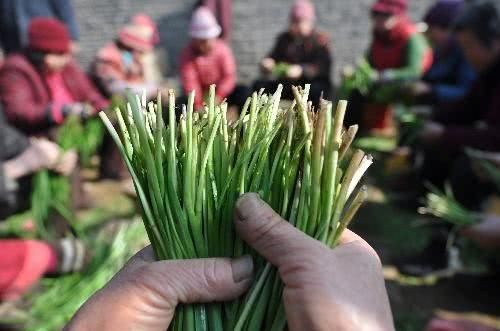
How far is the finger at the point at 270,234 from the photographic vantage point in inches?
34.0

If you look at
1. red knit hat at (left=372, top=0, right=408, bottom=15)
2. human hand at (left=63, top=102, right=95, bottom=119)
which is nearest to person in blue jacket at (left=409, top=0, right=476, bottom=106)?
red knit hat at (left=372, top=0, right=408, bottom=15)

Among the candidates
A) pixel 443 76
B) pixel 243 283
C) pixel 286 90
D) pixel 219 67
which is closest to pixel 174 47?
pixel 219 67

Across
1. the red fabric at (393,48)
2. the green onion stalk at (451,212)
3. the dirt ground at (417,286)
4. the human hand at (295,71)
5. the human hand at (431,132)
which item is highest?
the red fabric at (393,48)

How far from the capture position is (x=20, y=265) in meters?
1.90

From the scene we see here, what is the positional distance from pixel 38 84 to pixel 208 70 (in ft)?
5.08

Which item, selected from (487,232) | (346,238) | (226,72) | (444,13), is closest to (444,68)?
(444,13)

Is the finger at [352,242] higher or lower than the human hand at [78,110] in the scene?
higher

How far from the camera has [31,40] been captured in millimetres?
3654

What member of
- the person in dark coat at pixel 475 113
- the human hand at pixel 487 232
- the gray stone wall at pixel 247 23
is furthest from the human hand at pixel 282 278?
the gray stone wall at pixel 247 23

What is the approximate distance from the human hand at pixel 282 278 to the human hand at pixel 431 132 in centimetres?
249

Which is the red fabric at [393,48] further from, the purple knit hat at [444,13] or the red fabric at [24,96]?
the red fabric at [24,96]

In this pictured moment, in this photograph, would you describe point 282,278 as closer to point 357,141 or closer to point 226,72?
point 357,141

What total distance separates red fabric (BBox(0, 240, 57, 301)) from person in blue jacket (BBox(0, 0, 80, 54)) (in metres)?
3.60

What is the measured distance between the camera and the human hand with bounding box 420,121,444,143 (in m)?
3.23
